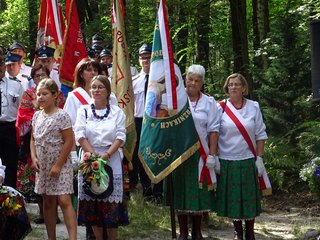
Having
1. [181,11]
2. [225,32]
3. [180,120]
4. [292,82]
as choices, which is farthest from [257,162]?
[225,32]

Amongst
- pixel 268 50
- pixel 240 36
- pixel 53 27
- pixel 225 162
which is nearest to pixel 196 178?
pixel 225 162

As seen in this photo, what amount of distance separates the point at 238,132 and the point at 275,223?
85.8 inches

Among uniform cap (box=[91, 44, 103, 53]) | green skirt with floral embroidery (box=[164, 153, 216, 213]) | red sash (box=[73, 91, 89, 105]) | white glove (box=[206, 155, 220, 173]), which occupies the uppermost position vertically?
uniform cap (box=[91, 44, 103, 53])

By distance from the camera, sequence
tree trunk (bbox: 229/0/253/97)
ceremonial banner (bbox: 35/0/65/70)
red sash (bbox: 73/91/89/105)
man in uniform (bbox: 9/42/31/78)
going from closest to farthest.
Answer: red sash (bbox: 73/91/89/105) → man in uniform (bbox: 9/42/31/78) → ceremonial banner (bbox: 35/0/65/70) → tree trunk (bbox: 229/0/253/97)

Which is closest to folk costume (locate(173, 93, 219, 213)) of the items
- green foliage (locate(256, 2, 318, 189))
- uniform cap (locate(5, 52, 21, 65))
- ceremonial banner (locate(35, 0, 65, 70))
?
uniform cap (locate(5, 52, 21, 65))

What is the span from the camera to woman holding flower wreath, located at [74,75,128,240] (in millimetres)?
6227

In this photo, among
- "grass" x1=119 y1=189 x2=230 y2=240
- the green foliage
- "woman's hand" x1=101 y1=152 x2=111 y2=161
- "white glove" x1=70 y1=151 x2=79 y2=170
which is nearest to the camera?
"woman's hand" x1=101 y1=152 x2=111 y2=161

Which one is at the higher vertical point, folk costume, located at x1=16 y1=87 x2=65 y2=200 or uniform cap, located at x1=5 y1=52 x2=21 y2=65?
uniform cap, located at x1=5 y1=52 x2=21 y2=65

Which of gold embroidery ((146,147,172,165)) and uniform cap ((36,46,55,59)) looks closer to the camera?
gold embroidery ((146,147,172,165))

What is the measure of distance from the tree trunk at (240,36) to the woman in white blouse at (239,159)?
7021 millimetres

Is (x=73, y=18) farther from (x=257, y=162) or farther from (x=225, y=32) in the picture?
(x=225, y=32)

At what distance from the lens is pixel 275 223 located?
8797 millimetres

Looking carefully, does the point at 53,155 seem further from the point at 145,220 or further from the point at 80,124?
the point at 145,220

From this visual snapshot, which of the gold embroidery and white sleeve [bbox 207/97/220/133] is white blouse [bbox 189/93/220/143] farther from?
the gold embroidery
